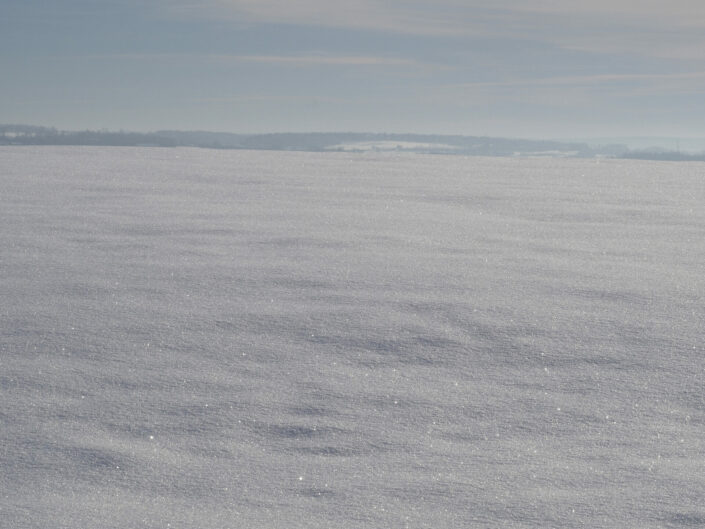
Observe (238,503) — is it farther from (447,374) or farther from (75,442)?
(447,374)

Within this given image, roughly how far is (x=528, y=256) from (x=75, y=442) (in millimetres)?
2048

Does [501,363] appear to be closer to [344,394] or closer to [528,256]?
[344,394]

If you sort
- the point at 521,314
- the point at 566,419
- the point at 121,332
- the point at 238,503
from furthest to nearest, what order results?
the point at 521,314
the point at 121,332
the point at 566,419
the point at 238,503

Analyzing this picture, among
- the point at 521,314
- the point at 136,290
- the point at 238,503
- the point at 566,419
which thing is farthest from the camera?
the point at 136,290

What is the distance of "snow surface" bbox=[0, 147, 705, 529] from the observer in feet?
4.81

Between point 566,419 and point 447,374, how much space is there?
35 centimetres

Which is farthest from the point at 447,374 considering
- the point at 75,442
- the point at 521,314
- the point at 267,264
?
the point at 267,264

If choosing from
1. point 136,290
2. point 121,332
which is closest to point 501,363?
point 121,332

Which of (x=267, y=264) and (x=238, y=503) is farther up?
(x=267, y=264)

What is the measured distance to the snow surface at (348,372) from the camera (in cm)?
147

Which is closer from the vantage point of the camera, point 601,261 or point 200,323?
point 200,323

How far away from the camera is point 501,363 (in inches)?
82.7

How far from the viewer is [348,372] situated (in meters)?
2.05

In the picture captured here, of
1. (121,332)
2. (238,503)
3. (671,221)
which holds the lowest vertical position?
(238,503)
